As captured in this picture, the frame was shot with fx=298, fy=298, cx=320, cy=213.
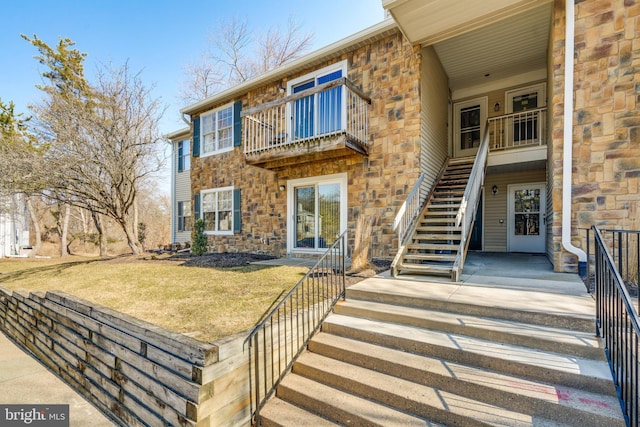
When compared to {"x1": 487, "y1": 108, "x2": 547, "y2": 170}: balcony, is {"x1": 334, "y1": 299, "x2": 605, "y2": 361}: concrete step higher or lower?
lower

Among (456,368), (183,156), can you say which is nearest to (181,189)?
(183,156)

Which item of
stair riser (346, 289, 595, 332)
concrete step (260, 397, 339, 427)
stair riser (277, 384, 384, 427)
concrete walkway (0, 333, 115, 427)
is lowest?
concrete walkway (0, 333, 115, 427)

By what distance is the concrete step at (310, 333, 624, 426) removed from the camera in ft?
6.53

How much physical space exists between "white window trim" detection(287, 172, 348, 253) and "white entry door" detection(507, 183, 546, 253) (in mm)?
5263

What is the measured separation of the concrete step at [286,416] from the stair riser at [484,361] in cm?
91

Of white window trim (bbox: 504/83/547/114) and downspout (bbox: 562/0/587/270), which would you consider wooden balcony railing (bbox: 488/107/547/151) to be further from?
downspout (bbox: 562/0/587/270)

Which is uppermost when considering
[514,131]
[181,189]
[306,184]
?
[514,131]

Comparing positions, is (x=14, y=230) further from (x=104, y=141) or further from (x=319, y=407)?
(x=319, y=407)

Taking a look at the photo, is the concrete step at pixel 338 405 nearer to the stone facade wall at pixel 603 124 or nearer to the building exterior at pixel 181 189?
the stone facade wall at pixel 603 124

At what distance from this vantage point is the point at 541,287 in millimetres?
4020

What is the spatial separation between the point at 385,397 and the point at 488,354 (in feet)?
3.16

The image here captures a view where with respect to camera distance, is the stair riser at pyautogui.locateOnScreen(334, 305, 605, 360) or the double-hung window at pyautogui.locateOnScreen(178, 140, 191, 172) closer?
the stair riser at pyautogui.locateOnScreen(334, 305, 605, 360)

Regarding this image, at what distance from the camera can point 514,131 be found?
28.8 ft

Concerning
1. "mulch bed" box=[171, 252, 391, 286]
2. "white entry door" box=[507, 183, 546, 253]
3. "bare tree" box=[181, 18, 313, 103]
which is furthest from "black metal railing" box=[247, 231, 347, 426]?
"bare tree" box=[181, 18, 313, 103]
